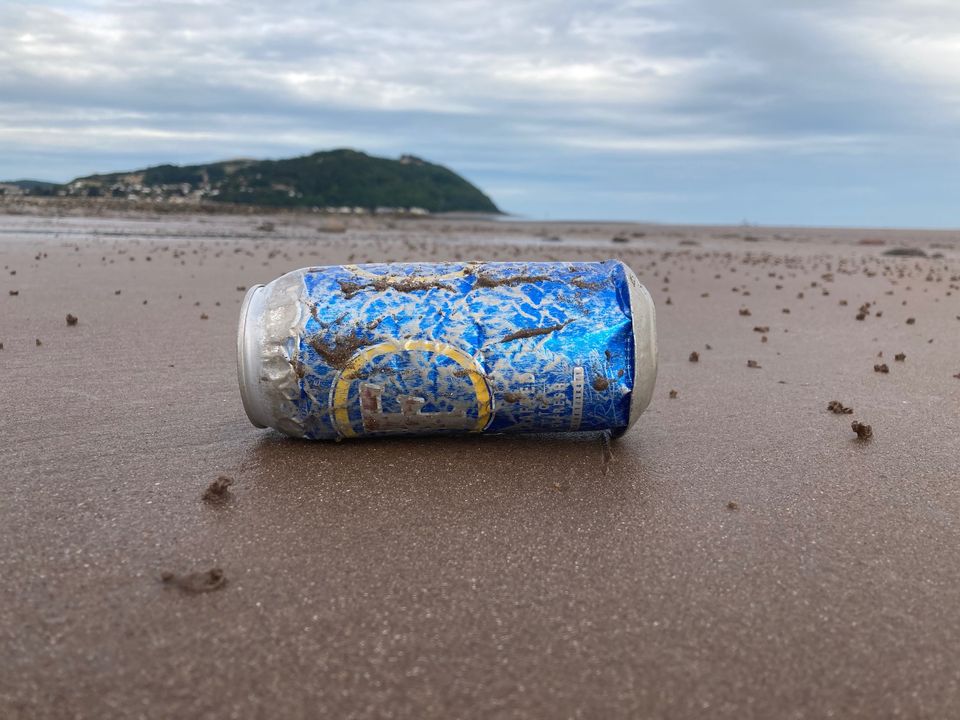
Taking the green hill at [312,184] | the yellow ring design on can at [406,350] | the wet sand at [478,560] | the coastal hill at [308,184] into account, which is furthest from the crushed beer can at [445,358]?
the green hill at [312,184]

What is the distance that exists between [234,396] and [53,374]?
41.2 inches

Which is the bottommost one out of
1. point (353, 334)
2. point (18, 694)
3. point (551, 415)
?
point (18, 694)

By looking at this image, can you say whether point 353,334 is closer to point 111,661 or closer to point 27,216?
point 111,661

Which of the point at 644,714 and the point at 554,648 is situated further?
the point at 554,648

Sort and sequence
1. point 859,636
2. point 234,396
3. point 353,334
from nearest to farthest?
point 859,636 → point 353,334 → point 234,396

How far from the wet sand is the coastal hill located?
4530 cm

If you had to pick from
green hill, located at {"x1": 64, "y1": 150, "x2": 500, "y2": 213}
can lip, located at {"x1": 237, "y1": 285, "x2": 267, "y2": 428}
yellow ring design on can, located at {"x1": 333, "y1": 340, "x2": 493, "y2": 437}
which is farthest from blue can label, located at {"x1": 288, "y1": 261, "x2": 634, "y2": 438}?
green hill, located at {"x1": 64, "y1": 150, "x2": 500, "y2": 213}

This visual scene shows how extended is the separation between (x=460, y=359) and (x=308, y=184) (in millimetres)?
64013

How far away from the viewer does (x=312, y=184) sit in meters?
64.4

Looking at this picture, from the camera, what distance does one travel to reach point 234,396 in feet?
13.4

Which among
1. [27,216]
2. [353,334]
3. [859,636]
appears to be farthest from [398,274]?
[27,216]

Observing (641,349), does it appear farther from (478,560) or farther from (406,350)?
(478,560)

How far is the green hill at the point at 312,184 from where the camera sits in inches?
2115

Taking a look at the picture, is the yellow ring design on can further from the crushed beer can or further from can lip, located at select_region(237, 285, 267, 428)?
can lip, located at select_region(237, 285, 267, 428)
